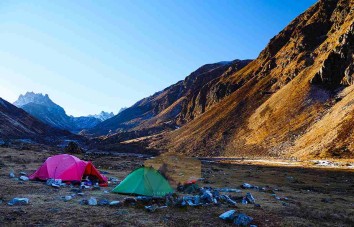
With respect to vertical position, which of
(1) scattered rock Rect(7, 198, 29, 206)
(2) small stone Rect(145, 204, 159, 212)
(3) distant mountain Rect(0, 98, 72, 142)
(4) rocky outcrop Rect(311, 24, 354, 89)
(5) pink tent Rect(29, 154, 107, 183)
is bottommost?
(2) small stone Rect(145, 204, 159, 212)

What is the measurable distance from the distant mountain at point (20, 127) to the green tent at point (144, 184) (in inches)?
3994

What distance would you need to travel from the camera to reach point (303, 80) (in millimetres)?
88312

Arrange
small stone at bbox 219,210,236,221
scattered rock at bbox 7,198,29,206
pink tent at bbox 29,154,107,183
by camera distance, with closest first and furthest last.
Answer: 1. small stone at bbox 219,210,236,221
2. scattered rock at bbox 7,198,29,206
3. pink tent at bbox 29,154,107,183

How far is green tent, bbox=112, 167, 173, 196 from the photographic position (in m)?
17.0

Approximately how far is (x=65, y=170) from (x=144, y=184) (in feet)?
22.0

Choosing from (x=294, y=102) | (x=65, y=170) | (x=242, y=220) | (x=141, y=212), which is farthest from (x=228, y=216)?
(x=294, y=102)

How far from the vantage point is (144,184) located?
17078 mm

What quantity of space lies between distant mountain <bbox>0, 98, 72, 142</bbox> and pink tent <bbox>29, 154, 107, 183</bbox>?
9556 cm

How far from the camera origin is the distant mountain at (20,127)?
11538cm

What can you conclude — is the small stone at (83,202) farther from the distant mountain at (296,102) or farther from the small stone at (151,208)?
the distant mountain at (296,102)

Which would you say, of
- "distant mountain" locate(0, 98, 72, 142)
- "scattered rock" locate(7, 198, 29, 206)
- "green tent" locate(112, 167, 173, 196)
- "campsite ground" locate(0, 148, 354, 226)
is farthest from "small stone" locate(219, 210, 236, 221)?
"distant mountain" locate(0, 98, 72, 142)


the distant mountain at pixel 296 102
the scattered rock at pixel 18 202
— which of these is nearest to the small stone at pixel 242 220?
the scattered rock at pixel 18 202

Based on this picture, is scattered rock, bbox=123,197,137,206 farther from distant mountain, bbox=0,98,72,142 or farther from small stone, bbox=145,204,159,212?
distant mountain, bbox=0,98,72,142

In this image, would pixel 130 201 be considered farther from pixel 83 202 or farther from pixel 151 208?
pixel 83 202
